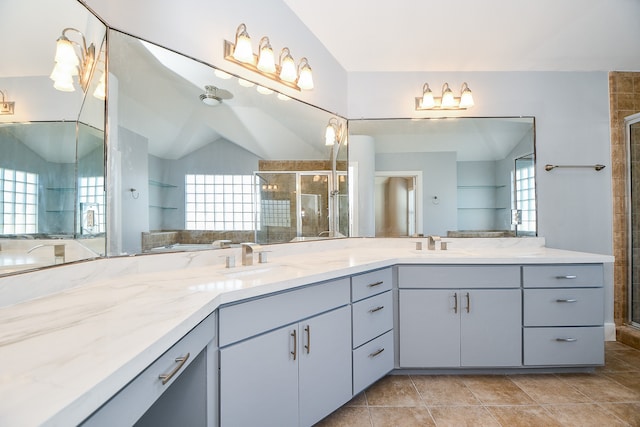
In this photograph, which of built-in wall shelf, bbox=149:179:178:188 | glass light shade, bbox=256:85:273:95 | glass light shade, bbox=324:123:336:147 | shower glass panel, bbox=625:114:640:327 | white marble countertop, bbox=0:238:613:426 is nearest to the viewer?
white marble countertop, bbox=0:238:613:426

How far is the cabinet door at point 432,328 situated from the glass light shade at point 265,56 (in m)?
1.71

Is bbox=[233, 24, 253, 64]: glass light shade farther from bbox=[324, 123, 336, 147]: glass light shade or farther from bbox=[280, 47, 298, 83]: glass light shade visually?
bbox=[324, 123, 336, 147]: glass light shade

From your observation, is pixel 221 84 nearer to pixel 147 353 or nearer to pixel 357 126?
pixel 357 126

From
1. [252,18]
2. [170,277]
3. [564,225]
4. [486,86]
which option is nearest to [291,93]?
[252,18]

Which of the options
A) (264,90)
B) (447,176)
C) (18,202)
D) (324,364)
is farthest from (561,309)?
(18,202)

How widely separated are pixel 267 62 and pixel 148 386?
5.92 feet

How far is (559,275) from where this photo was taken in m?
2.13

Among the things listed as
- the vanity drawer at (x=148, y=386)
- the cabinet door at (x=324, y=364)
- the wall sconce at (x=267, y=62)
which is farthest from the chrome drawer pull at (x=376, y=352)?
the wall sconce at (x=267, y=62)

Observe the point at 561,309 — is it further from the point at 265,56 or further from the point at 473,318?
the point at 265,56

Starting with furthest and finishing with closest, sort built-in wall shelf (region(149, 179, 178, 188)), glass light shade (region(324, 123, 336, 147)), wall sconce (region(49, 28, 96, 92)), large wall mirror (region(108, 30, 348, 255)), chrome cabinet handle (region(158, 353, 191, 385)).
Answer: glass light shade (region(324, 123, 336, 147))
built-in wall shelf (region(149, 179, 178, 188))
large wall mirror (region(108, 30, 348, 255))
wall sconce (region(49, 28, 96, 92))
chrome cabinet handle (region(158, 353, 191, 385))

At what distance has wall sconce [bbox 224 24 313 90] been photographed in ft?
5.99

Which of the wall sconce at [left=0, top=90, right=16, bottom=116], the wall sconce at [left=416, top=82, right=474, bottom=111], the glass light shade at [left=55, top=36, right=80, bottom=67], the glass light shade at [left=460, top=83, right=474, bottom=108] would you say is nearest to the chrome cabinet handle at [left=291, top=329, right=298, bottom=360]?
the wall sconce at [left=0, top=90, right=16, bottom=116]

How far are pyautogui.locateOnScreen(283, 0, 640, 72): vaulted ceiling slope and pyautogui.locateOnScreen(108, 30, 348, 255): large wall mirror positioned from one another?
24.7 inches

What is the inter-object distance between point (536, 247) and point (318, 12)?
2472mm
